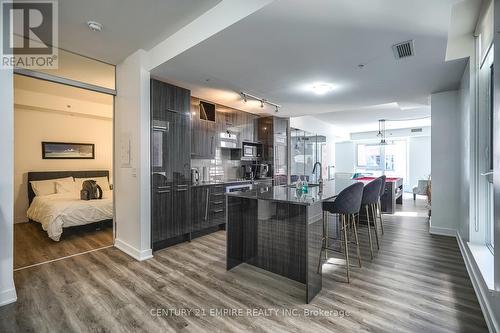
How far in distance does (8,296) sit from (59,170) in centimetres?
429

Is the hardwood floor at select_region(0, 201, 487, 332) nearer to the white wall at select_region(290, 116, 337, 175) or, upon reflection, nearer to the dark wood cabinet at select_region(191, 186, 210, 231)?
the dark wood cabinet at select_region(191, 186, 210, 231)

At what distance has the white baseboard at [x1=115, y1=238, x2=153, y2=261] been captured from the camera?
306cm

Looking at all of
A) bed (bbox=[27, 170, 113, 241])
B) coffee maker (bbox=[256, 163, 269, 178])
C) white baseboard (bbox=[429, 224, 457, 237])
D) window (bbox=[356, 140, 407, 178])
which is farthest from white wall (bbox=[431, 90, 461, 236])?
window (bbox=[356, 140, 407, 178])

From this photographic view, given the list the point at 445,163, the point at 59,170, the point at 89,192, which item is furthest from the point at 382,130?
the point at 59,170

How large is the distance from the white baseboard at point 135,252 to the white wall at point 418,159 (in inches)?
402

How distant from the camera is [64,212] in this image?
3.75m

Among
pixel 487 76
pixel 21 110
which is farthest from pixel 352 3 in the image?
pixel 21 110

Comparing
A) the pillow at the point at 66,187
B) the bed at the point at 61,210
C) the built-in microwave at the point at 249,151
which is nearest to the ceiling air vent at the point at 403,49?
the built-in microwave at the point at 249,151

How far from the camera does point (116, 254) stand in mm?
3230

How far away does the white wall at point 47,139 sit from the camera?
492cm

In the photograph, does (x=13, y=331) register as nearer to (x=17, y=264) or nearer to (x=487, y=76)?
(x=17, y=264)

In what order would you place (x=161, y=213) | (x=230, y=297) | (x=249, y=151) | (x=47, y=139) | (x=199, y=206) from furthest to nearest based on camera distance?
(x=249, y=151) → (x=47, y=139) → (x=199, y=206) → (x=161, y=213) → (x=230, y=297)

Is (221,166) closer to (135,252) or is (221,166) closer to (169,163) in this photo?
(169,163)

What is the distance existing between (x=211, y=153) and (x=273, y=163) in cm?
187
